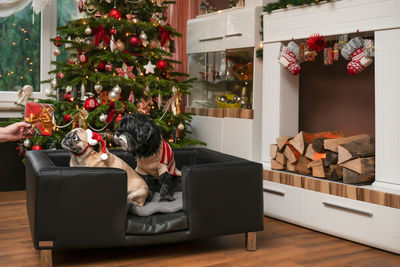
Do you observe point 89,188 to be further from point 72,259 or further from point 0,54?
point 0,54

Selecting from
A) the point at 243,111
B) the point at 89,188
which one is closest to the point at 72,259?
the point at 89,188

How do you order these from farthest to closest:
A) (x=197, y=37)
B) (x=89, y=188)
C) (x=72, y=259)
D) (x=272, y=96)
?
(x=197, y=37) → (x=272, y=96) → (x=72, y=259) → (x=89, y=188)

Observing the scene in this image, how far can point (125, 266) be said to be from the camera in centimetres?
241

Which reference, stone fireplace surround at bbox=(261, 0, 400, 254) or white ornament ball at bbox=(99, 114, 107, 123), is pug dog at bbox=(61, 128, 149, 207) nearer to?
white ornament ball at bbox=(99, 114, 107, 123)

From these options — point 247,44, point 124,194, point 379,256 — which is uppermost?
point 247,44

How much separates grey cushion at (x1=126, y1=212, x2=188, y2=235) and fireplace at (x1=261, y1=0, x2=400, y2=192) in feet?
4.26

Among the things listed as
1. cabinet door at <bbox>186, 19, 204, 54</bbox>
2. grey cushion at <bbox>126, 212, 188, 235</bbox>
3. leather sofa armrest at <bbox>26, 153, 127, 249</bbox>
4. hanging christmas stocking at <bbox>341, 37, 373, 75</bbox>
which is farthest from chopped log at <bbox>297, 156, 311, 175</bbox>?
cabinet door at <bbox>186, 19, 204, 54</bbox>

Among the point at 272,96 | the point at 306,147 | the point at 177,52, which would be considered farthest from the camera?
the point at 177,52

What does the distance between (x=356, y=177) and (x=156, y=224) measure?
1346 millimetres

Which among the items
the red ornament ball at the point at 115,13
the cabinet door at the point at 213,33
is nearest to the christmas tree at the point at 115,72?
the red ornament ball at the point at 115,13

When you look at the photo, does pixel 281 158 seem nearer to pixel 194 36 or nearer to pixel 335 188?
pixel 335 188

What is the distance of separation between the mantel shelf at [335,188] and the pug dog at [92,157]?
3.78 feet

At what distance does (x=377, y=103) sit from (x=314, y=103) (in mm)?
1029

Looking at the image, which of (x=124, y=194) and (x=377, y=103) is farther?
(x=377, y=103)
